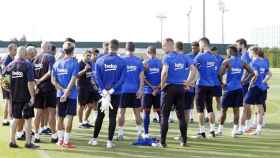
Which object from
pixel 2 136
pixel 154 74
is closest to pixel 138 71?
pixel 154 74

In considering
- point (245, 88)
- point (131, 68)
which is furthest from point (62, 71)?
point (245, 88)

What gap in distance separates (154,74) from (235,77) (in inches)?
80.4

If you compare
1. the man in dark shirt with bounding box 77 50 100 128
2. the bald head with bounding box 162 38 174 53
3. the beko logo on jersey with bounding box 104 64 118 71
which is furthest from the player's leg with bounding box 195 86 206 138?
the man in dark shirt with bounding box 77 50 100 128

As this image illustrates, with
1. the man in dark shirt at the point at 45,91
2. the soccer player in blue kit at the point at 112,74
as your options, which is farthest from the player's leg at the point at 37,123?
the soccer player in blue kit at the point at 112,74

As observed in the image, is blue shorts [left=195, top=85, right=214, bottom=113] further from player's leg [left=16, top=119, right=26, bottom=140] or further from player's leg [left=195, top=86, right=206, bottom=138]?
player's leg [left=16, top=119, right=26, bottom=140]

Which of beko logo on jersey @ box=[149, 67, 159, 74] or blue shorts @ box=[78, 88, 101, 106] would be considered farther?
blue shorts @ box=[78, 88, 101, 106]

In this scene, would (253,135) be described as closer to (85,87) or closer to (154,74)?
(154,74)

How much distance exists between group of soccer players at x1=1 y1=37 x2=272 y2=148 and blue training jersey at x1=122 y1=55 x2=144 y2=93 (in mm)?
23

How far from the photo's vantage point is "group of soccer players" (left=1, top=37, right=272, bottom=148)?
1166 centimetres

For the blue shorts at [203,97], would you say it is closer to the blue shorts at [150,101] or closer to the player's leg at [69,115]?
the blue shorts at [150,101]

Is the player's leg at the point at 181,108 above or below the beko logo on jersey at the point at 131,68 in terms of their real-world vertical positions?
below

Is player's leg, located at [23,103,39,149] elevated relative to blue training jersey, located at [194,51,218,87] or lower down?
lower down

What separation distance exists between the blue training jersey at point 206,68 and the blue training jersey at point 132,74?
5.03 ft

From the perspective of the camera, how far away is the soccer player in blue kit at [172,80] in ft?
38.9
